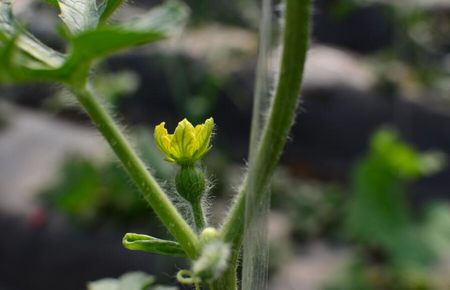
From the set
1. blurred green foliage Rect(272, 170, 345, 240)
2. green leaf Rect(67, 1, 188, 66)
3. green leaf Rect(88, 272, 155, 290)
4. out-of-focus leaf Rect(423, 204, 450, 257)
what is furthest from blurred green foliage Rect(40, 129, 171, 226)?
green leaf Rect(67, 1, 188, 66)

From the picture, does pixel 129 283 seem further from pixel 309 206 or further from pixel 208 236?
pixel 309 206

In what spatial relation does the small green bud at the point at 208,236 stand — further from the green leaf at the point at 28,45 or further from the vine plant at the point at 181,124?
the green leaf at the point at 28,45

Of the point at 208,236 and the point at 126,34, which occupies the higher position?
the point at 126,34

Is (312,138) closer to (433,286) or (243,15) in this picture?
(243,15)

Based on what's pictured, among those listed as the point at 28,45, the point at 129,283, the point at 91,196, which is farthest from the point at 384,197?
the point at 28,45

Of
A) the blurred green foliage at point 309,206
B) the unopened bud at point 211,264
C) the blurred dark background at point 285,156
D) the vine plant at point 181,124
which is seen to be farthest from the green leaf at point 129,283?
the blurred green foliage at point 309,206

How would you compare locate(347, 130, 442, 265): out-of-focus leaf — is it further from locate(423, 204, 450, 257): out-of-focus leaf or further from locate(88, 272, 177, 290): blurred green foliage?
locate(88, 272, 177, 290): blurred green foliage
